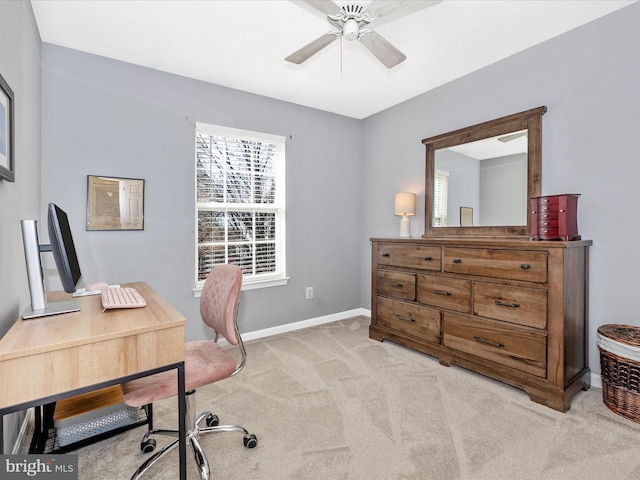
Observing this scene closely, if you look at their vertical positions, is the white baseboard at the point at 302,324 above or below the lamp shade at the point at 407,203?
below

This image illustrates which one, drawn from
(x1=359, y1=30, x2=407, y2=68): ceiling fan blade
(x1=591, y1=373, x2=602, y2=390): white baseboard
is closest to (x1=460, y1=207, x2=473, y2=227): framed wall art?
(x1=591, y1=373, x2=602, y2=390): white baseboard

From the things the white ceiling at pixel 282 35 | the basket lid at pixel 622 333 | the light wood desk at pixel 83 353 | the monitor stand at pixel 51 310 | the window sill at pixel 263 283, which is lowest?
the basket lid at pixel 622 333

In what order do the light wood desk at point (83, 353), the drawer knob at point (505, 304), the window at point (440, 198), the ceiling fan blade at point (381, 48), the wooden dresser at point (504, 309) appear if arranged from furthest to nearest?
the window at point (440, 198)
the drawer knob at point (505, 304)
the wooden dresser at point (504, 309)
the ceiling fan blade at point (381, 48)
the light wood desk at point (83, 353)

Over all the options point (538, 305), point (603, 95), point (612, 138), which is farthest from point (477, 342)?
point (603, 95)

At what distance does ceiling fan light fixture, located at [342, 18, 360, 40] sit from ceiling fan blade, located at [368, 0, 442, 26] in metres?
0.10

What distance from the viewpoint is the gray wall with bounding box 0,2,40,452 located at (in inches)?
57.2

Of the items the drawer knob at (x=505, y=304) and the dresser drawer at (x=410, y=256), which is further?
the dresser drawer at (x=410, y=256)

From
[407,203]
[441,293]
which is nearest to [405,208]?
[407,203]

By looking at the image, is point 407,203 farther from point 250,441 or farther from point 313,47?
point 250,441

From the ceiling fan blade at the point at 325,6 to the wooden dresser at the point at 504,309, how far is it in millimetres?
1814

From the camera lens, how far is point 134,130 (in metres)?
2.73

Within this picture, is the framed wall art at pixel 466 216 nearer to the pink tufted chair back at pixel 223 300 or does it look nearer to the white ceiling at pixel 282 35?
the white ceiling at pixel 282 35

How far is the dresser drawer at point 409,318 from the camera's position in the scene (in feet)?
9.18

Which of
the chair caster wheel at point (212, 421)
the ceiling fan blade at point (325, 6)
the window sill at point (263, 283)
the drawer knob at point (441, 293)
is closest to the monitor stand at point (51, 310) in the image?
the chair caster wheel at point (212, 421)
